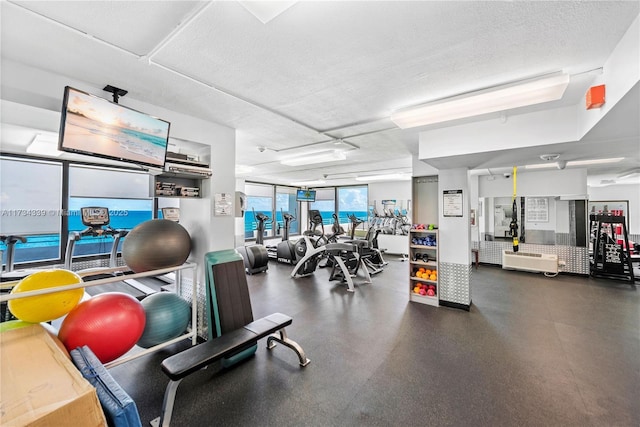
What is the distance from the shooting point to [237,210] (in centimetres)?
355

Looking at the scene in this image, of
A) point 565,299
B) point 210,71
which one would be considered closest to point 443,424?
point 210,71

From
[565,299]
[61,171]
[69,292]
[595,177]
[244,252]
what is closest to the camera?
[69,292]

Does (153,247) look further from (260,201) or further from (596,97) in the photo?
(260,201)

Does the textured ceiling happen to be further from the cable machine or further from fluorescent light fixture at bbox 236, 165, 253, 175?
the cable machine

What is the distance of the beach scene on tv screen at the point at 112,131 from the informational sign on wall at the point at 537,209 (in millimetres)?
8432

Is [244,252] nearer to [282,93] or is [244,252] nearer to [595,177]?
[282,93]

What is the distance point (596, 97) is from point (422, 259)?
122 inches

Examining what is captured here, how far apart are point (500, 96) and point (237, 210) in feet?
10.6

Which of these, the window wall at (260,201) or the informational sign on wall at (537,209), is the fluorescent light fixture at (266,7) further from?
the window wall at (260,201)

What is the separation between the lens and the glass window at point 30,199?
5.34m

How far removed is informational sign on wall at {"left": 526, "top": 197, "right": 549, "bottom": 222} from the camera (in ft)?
22.1

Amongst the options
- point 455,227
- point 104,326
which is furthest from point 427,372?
point 104,326

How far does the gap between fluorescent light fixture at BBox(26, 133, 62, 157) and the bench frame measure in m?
4.52

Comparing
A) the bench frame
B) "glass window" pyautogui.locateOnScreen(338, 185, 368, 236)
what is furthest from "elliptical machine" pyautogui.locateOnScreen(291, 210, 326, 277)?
"glass window" pyautogui.locateOnScreen(338, 185, 368, 236)
